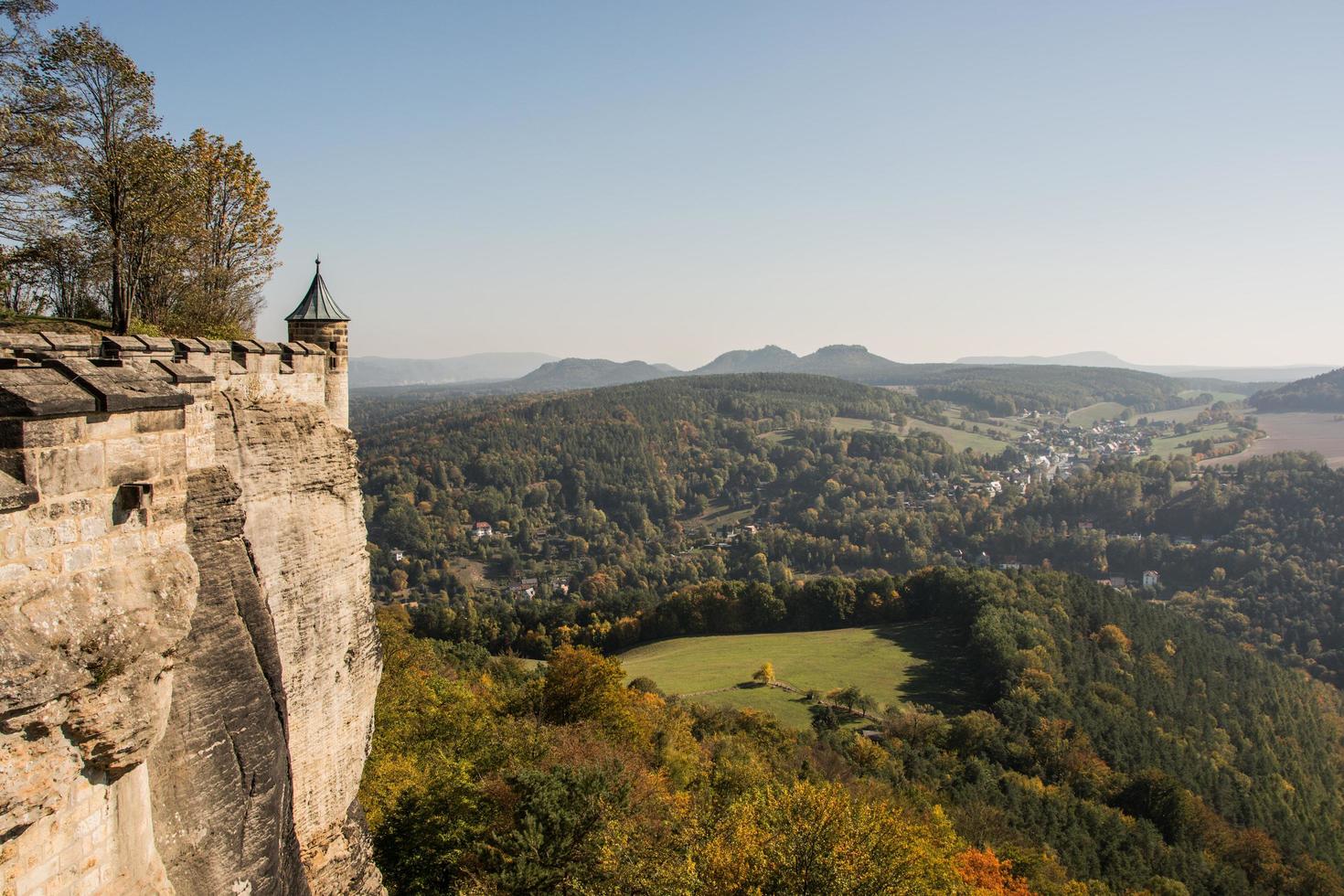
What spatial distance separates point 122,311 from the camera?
46.5 ft

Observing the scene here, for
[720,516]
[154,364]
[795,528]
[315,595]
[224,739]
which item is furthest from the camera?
[720,516]

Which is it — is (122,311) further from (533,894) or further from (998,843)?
(998,843)

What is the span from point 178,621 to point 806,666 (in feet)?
253

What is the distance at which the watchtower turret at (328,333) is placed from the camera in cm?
1456

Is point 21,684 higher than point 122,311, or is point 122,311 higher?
point 122,311

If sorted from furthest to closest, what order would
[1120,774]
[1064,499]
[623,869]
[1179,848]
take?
1. [1064,499]
2. [1120,774]
3. [1179,848]
4. [623,869]

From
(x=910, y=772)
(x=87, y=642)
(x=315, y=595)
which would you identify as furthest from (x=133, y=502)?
(x=910, y=772)

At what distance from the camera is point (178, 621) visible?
684cm

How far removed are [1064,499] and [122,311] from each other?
636ft

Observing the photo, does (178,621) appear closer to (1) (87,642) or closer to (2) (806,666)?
(1) (87,642)

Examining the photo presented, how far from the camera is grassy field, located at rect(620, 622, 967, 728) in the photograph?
70125mm

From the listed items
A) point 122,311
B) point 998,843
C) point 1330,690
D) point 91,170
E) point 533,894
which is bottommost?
point 1330,690

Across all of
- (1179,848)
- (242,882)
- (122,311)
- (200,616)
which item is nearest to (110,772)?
(200,616)

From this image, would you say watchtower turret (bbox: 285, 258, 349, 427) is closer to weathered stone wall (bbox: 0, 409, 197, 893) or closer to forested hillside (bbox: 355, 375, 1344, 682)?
weathered stone wall (bbox: 0, 409, 197, 893)
